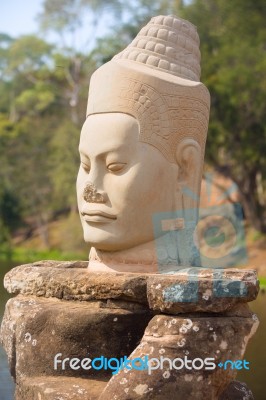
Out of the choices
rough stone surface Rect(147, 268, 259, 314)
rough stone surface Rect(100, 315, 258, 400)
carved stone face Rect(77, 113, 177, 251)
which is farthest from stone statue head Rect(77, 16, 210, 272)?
rough stone surface Rect(100, 315, 258, 400)

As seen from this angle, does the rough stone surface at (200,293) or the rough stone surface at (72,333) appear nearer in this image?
the rough stone surface at (200,293)

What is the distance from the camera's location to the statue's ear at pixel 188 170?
4.85 m

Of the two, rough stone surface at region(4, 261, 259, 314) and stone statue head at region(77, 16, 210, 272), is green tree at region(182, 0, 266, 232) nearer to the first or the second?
→ stone statue head at region(77, 16, 210, 272)

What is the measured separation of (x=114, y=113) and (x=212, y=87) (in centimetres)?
1433

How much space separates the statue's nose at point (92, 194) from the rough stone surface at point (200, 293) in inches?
36.0

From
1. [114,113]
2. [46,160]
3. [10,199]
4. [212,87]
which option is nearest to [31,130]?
[46,160]

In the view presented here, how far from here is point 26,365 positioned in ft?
14.1

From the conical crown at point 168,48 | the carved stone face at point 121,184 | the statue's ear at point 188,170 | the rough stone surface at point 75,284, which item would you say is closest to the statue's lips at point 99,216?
the carved stone face at point 121,184

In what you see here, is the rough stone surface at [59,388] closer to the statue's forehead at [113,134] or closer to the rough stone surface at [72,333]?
→ the rough stone surface at [72,333]

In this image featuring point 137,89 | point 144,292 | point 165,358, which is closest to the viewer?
point 165,358

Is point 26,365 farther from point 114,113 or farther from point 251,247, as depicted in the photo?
point 251,247

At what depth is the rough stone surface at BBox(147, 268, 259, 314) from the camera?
3.80 metres

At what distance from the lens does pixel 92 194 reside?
15.3ft

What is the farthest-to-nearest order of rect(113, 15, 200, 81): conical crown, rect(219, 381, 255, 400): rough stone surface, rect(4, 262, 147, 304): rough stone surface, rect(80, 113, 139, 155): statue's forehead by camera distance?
1. rect(113, 15, 200, 81): conical crown
2. rect(80, 113, 139, 155): statue's forehead
3. rect(219, 381, 255, 400): rough stone surface
4. rect(4, 262, 147, 304): rough stone surface
